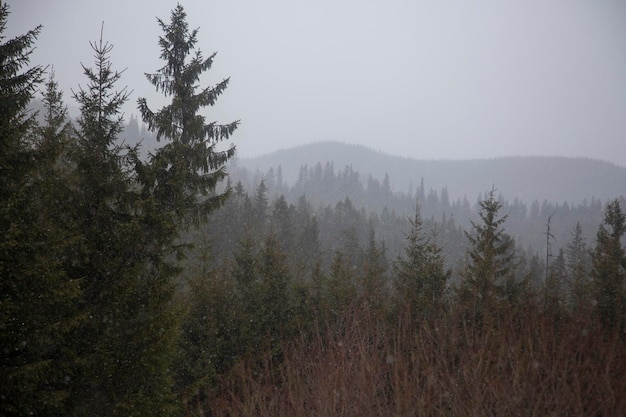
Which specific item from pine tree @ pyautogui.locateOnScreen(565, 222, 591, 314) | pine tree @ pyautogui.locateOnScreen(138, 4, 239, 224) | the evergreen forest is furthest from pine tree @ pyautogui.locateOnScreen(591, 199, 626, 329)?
pine tree @ pyautogui.locateOnScreen(138, 4, 239, 224)

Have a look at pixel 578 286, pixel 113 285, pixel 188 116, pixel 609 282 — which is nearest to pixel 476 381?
pixel 113 285

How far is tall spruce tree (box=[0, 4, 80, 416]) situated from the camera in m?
5.55

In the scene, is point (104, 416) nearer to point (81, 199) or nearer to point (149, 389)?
point (149, 389)

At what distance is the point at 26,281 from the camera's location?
5988 millimetres

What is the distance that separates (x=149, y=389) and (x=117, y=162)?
5381mm

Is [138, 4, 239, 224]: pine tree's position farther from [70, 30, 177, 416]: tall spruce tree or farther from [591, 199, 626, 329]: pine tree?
[591, 199, 626, 329]: pine tree

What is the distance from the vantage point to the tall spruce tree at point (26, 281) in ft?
18.2

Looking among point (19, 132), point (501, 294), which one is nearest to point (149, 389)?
point (19, 132)

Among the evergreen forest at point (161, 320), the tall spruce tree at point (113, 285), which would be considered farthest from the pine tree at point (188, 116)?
the tall spruce tree at point (113, 285)

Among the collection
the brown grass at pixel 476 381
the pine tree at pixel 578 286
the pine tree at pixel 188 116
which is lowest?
the pine tree at pixel 578 286

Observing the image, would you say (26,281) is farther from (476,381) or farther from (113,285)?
(476,381)

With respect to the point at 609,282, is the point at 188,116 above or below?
above

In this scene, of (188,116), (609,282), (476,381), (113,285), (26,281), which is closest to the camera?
(476,381)

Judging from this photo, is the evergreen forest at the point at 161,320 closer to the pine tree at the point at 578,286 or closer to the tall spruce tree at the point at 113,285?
the tall spruce tree at the point at 113,285
